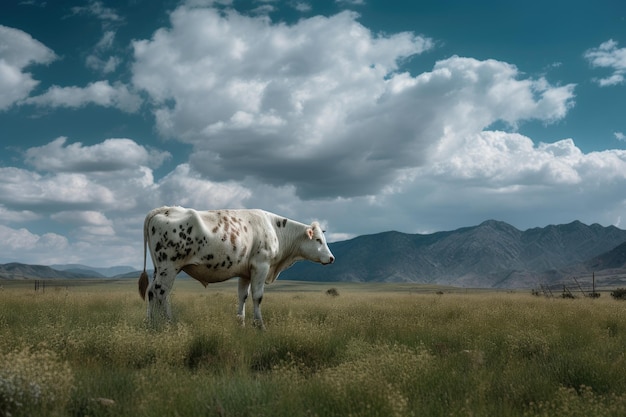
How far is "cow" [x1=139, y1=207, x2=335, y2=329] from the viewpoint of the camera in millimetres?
11516

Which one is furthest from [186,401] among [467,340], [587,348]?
[587,348]

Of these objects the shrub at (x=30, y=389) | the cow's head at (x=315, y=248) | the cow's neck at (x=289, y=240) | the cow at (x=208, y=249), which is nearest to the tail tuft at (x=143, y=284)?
the cow at (x=208, y=249)

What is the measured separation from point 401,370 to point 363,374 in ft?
3.32

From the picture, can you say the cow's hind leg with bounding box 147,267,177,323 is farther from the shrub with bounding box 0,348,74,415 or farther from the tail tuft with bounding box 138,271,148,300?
the shrub with bounding box 0,348,74,415

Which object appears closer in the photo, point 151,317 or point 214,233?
point 151,317

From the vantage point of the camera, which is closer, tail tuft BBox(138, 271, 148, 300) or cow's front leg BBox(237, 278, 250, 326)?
tail tuft BBox(138, 271, 148, 300)

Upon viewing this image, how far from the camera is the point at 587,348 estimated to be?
32.2ft

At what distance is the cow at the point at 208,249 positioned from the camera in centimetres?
1152

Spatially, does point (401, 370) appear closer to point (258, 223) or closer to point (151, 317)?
point (151, 317)

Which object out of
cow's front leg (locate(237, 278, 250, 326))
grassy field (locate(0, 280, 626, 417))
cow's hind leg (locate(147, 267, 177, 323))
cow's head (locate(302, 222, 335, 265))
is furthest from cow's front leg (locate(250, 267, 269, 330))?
cow's head (locate(302, 222, 335, 265))

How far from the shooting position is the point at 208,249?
1184cm

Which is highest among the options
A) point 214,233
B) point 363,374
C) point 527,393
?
point 214,233

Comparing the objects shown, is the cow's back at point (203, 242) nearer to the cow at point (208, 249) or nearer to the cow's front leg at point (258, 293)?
the cow at point (208, 249)

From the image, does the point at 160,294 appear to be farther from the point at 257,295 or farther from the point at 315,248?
the point at 315,248
